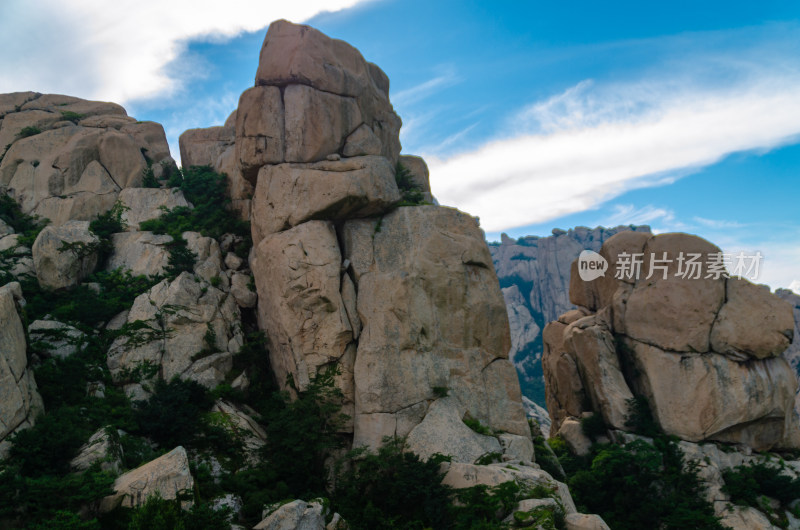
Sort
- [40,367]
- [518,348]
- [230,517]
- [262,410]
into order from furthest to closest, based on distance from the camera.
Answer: [518,348], [262,410], [40,367], [230,517]

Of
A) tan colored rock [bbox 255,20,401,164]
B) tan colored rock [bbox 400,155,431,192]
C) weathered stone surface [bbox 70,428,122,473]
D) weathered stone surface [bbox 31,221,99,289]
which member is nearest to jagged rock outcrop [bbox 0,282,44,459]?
weathered stone surface [bbox 70,428,122,473]

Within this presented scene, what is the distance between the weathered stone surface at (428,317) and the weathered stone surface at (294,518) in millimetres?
5521

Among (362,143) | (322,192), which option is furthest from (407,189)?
(322,192)

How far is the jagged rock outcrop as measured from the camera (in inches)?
638

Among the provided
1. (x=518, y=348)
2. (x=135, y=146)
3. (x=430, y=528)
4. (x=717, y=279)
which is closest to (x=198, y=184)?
(x=135, y=146)

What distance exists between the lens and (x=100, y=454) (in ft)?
54.0

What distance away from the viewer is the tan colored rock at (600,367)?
27.2m

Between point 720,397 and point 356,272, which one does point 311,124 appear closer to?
point 356,272

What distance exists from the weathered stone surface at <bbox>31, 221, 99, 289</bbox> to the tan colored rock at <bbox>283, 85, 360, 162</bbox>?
1042 centimetres

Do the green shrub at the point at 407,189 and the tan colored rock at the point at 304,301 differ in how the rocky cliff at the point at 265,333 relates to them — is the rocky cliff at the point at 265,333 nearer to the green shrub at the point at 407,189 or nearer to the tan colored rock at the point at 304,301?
the tan colored rock at the point at 304,301

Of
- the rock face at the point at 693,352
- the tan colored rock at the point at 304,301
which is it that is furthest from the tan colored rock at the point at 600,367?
the tan colored rock at the point at 304,301

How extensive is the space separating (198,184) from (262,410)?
1427cm

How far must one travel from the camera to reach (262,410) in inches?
883

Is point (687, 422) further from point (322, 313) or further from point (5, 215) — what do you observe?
point (5, 215)
